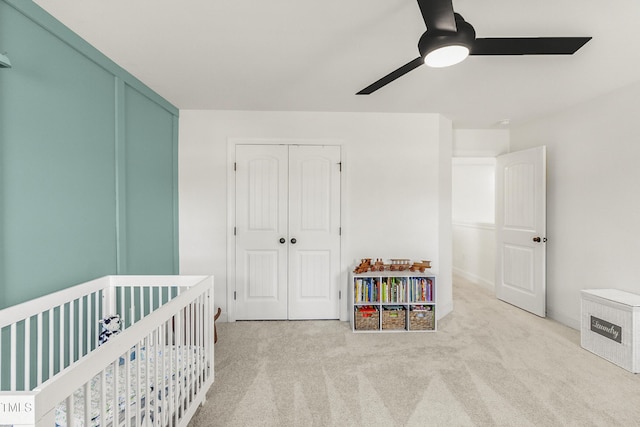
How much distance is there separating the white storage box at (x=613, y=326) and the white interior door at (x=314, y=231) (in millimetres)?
2126

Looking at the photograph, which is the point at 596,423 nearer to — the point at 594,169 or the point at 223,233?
the point at 594,169

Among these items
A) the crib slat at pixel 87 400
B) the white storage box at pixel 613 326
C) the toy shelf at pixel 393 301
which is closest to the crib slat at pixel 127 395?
the crib slat at pixel 87 400

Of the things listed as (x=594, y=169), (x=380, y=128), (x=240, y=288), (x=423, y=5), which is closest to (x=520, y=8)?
(x=423, y=5)

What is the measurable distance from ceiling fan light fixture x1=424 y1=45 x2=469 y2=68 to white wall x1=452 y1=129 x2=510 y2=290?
2829mm

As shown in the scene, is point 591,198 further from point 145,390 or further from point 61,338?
point 61,338

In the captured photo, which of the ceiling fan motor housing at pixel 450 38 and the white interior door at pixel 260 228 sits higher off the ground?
the ceiling fan motor housing at pixel 450 38

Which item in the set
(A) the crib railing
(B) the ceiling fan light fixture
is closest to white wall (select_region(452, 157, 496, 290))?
(B) the ceiling fan light fixture

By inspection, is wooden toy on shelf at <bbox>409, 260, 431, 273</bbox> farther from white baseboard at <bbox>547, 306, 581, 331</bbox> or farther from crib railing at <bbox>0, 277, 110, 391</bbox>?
crib railing at <bbox>0, 277, 110, 391</bbox>

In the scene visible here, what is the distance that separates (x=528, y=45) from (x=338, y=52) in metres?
1.05

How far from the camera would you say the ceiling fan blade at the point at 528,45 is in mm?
1281

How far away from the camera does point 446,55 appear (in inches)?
48.1

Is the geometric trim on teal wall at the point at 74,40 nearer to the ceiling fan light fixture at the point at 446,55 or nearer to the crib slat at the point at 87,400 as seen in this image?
the crib slat at the point at 87,400

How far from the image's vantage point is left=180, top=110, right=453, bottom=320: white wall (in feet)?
10.4

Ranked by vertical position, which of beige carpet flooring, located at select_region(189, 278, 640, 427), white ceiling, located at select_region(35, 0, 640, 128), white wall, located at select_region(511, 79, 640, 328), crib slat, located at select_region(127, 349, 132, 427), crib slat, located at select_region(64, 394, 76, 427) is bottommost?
beige carpet flooring, located at select_region(189, 278, 640, 427)
